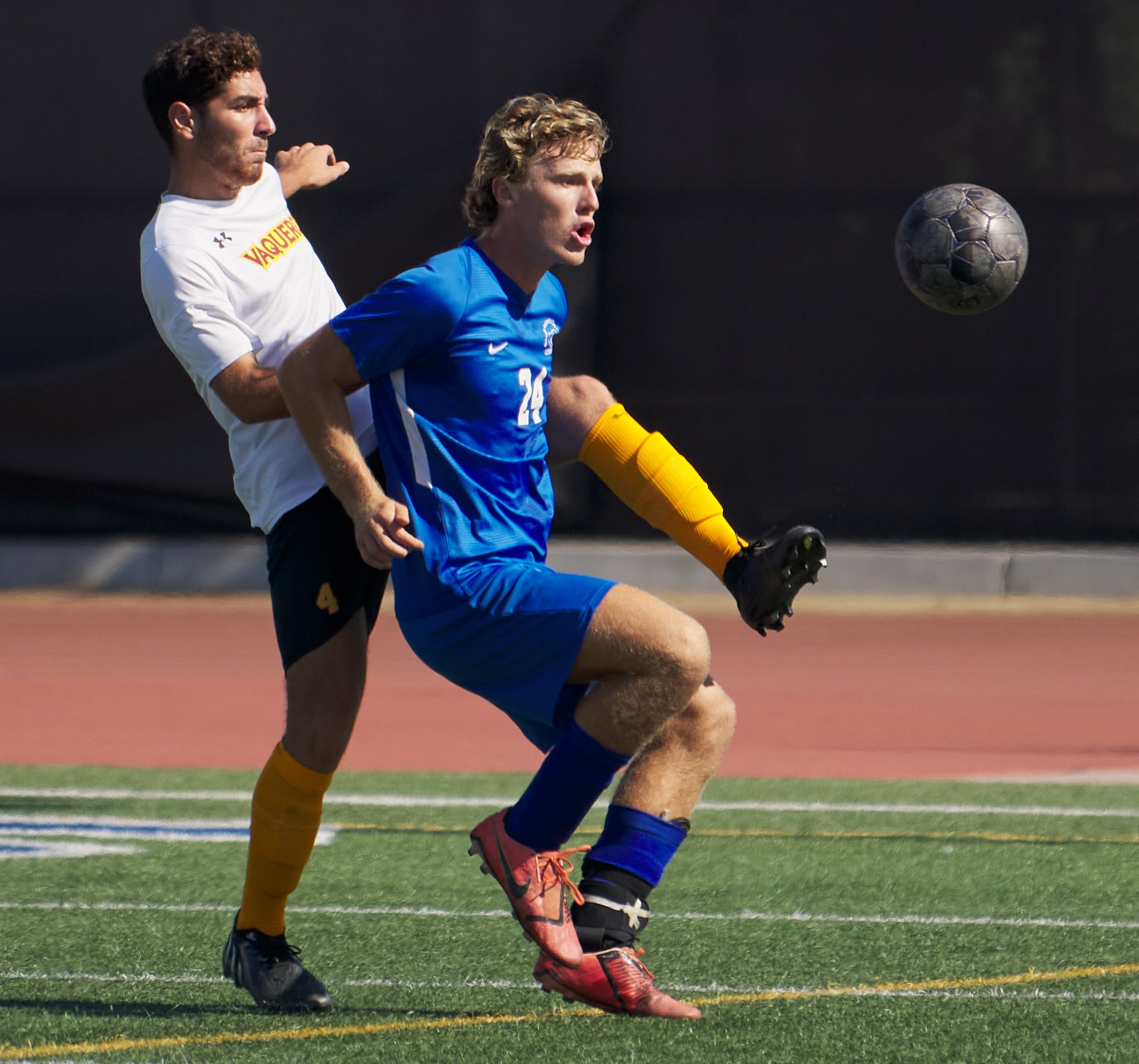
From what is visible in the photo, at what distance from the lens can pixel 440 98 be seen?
1623 centimetres

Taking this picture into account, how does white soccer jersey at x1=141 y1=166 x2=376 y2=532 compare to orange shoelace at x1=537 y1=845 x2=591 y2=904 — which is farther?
white soccer jersey at x1=141 y1=166 x2=376 y2=532

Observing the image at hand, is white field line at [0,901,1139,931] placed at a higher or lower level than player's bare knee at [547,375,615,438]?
lower

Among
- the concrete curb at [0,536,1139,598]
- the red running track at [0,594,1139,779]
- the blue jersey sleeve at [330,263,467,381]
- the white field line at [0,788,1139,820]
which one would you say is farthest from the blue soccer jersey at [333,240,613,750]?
the concrete curb at [0,536,1139,598]

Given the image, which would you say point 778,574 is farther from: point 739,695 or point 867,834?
point 739,695

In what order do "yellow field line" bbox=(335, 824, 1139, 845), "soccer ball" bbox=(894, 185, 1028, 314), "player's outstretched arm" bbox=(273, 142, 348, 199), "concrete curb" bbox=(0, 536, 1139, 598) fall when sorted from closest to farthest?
1. "player's outstretched arm" bbox=(273, 142, 348, 199)
2. "soccer ball" bbox=(894, 185, 1028, 314)
3. "yellow field line" bbox=(335, 824, 1139, 845)
4. "concrete curb" bbox=(0, 536, 1139, 598)

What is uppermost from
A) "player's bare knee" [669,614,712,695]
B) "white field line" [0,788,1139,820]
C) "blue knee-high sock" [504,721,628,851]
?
"player's bare knee" [669,614,712,695]

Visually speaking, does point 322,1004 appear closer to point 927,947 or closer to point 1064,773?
point 927,947

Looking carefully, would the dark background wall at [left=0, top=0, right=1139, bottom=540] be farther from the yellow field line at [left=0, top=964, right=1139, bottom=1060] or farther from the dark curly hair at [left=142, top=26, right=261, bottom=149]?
the yellow field line at [left=0, top=964, right=1139, bottom=1060]

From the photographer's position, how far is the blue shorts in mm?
3852

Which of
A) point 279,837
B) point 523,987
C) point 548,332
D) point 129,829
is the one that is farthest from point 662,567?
point 548,332

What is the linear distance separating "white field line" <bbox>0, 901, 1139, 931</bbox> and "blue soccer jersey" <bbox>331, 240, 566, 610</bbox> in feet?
5.65

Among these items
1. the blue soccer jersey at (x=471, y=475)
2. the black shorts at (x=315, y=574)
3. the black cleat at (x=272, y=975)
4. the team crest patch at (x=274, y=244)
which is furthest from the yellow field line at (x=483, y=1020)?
the team crest patch at (x=274, y=244)

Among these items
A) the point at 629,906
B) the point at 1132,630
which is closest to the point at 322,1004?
the point at 629,906

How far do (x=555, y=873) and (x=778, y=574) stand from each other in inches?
30.7
